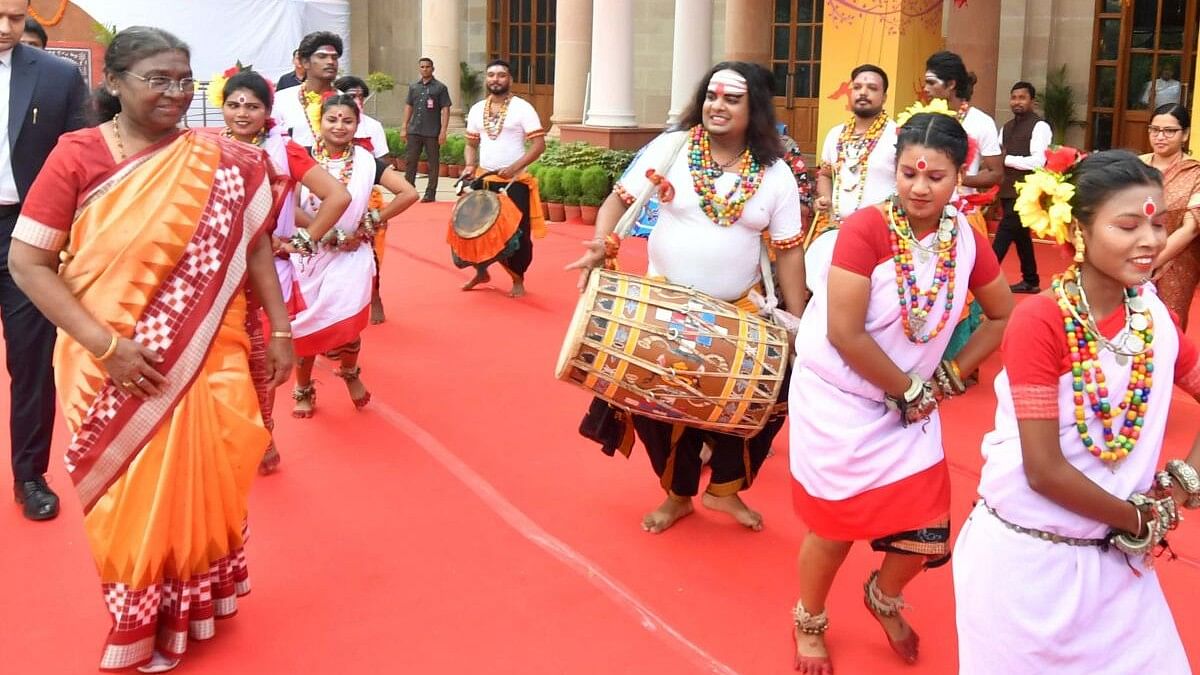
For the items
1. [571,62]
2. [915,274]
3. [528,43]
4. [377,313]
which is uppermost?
[528,43]

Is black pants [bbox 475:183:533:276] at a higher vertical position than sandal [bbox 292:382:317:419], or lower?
higher

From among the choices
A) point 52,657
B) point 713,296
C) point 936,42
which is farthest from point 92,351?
point 936,42

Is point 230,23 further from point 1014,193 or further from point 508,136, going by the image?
point 1014,193

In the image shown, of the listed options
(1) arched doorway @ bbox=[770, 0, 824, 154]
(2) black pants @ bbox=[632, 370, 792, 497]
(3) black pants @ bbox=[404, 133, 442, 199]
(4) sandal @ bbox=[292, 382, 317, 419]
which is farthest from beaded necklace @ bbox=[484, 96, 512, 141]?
(1) arched doorway @ bbox=[770, 0, 824, 154]

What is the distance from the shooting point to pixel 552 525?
4.84 meters

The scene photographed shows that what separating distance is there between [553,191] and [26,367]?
1003 cm

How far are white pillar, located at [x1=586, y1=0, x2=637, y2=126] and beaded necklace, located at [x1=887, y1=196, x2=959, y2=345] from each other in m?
12.2

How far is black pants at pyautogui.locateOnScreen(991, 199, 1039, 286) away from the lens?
9781 millimetres

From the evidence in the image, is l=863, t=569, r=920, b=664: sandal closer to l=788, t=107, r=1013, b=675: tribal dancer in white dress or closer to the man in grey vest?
l=788, t=107, r=1013, b=675: tribal dancer in white dress

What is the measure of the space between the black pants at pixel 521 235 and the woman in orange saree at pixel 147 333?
6059mm

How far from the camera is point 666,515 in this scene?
4.79 m

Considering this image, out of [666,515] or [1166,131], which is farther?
[1166,131]

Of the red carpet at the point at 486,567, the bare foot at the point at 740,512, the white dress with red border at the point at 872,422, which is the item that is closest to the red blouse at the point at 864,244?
the white dress with red border at the point at 872,422

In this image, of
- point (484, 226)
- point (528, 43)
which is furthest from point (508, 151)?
point (528, 43)
